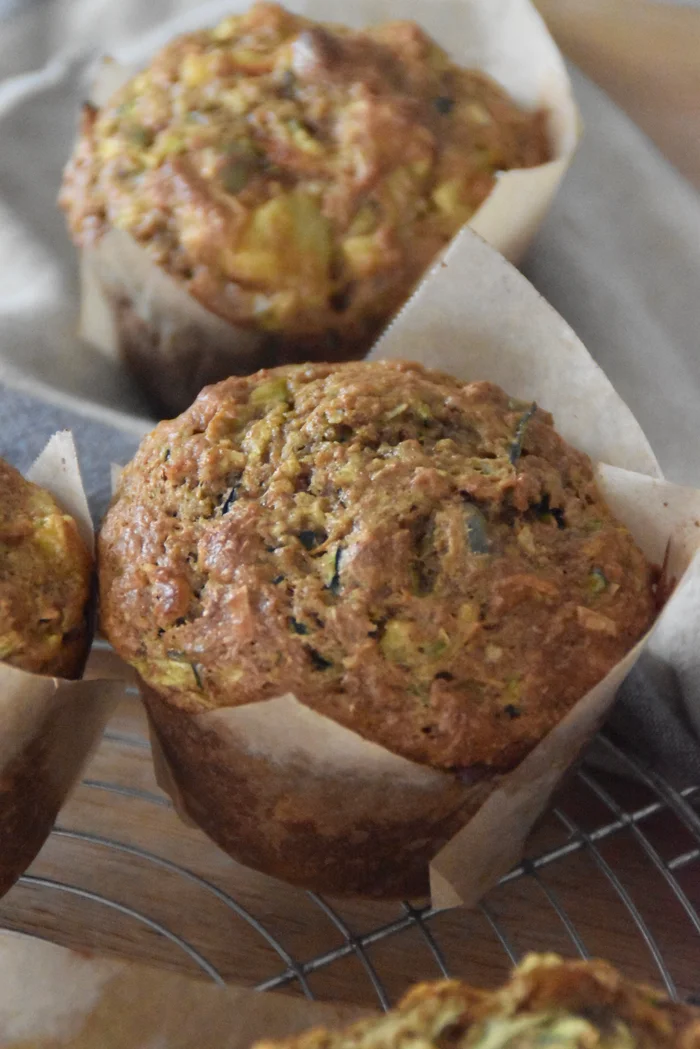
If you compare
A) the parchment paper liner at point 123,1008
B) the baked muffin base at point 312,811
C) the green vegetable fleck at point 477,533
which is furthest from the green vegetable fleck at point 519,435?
the parchment paper liner at point 123,1008

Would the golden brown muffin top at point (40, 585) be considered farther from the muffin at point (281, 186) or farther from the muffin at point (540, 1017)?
the muffin at point (540, 1017)

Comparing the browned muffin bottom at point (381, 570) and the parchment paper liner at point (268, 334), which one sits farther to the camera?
the parchment paper liner at point (268, 334)

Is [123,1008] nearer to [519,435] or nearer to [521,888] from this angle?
[521,888]

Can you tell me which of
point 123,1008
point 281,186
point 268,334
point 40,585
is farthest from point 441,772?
point 281,186

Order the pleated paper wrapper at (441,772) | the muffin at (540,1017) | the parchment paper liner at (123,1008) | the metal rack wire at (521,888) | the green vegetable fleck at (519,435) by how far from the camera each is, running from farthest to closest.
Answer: the metal rack wire at (521,888), the green vegetable fleck at (519,435), the pleated paper wrapper at (441,772), the parchment paper liner at (123,1008), the muffin at (540,1017)

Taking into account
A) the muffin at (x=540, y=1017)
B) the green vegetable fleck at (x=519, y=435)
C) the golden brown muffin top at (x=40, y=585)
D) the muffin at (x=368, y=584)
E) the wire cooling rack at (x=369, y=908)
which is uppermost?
the muffin at (x=540, y=1017)

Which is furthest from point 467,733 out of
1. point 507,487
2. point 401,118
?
point 401,118

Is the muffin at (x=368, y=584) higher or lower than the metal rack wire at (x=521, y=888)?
higher

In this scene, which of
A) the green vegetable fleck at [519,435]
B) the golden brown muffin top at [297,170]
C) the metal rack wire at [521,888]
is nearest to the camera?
the green vegetable fleck at [519,435]
